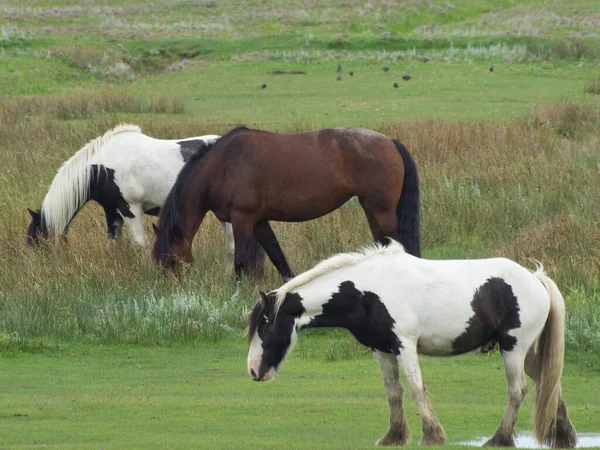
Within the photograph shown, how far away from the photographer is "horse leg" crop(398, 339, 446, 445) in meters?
7.60

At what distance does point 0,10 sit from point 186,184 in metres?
53.0

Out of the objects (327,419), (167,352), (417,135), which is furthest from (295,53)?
(327,419)

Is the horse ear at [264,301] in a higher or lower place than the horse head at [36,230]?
higher

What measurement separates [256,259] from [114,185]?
2.32m

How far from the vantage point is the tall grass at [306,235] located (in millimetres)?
13148

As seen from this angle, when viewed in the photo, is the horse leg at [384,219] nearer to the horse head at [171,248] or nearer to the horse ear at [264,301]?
the horse head at [171,248]

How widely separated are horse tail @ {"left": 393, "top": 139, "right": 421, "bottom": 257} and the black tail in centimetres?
168

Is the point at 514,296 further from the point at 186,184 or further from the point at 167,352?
the point at 186,184

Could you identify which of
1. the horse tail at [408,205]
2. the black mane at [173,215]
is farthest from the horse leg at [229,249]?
the horse tail at [408,205]

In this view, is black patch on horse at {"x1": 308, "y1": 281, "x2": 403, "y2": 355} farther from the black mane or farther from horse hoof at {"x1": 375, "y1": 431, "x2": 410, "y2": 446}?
the black mane

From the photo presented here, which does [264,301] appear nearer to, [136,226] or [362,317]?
[362,317]

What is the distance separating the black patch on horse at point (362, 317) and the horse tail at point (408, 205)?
624 centimetres

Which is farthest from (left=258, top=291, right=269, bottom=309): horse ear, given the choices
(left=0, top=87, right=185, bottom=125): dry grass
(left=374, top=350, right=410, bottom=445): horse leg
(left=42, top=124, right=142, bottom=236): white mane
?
(left=0, top=87, right=185, bottom=125): dry grass

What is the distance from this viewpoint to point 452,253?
17047 millimetres
